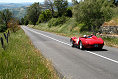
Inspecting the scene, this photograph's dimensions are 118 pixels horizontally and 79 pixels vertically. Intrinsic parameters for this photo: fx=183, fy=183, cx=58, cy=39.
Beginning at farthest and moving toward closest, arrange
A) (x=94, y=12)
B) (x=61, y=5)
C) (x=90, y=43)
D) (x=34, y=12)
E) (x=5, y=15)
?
(x=34, y=12)
(x=5, y=15)
(x=61, y=5)
(x=94, y=12)
(x=90, y=43)

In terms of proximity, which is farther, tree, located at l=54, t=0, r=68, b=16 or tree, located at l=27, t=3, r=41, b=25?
tree, located at l=27, t=3, r=41, b=25

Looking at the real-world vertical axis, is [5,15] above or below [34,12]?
below

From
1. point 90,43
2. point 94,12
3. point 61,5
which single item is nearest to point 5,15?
point 61,5

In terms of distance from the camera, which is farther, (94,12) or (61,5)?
(61,5)

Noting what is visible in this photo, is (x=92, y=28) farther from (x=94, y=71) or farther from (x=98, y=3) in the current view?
(x=94, y=71)

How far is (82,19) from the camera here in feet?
111

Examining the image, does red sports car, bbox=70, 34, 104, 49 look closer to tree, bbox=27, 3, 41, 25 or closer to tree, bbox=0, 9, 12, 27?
tree, bbox=0, 9, 12, 27

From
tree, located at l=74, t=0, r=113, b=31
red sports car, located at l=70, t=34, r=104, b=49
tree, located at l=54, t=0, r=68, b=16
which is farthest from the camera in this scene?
Answer: tree, located at l=54, t=0, r=68, b=16

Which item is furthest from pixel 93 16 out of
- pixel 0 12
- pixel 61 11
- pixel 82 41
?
pixel 0 12

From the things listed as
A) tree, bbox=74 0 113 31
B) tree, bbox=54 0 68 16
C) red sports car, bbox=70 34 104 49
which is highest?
tree, bbox=54 0 68 16

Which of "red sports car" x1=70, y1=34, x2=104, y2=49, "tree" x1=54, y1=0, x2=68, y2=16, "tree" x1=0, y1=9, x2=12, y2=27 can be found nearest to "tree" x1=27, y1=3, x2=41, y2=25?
"tree" x1=0, y1=9, x2=12, y2=27

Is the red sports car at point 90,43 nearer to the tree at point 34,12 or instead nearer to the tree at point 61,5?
the tree at point 61,5

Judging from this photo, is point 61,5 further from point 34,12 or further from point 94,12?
point 94,12

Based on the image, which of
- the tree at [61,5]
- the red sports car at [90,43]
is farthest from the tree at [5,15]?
the red sports car at [90,43]
